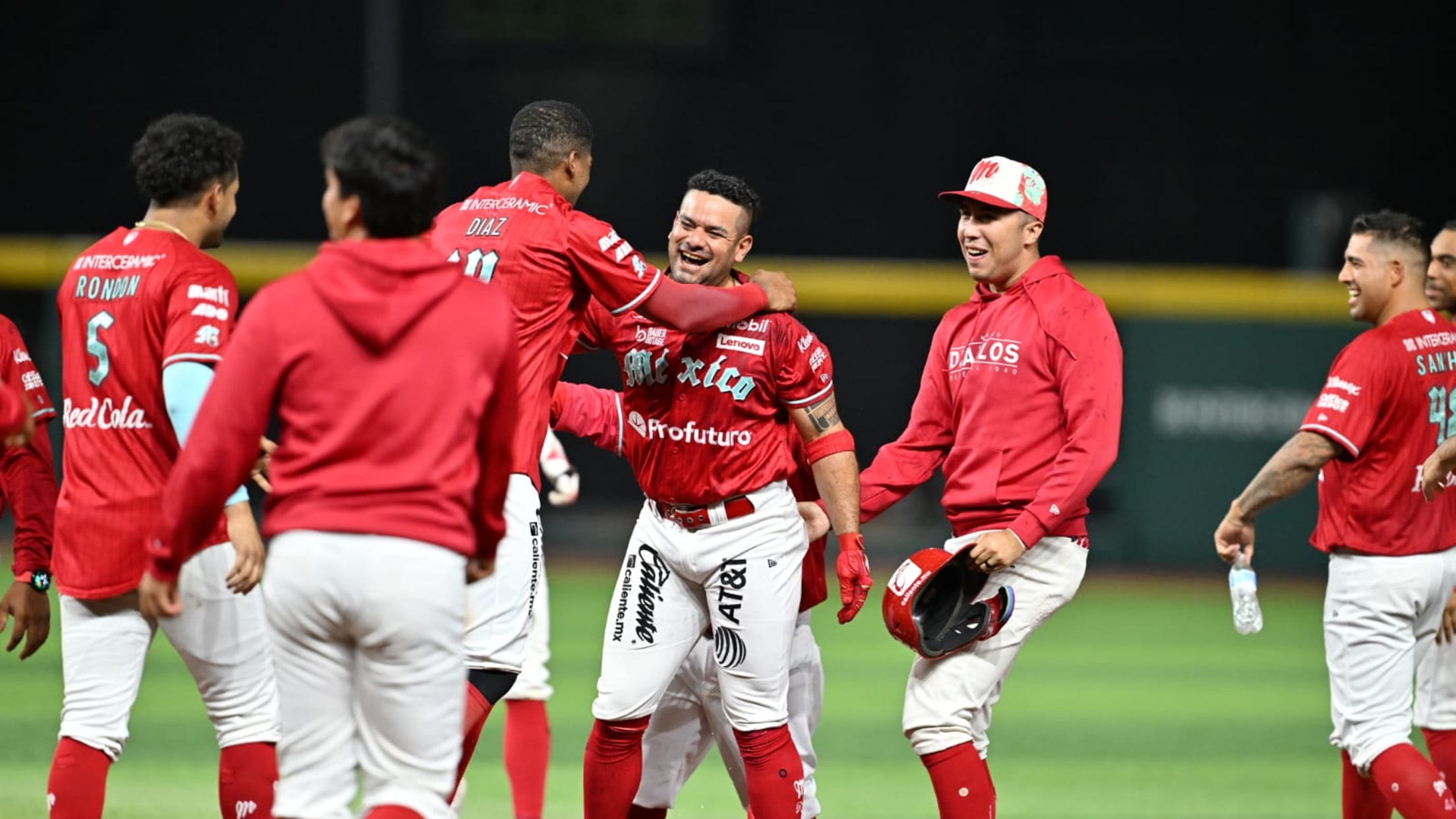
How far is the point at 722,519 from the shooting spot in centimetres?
563

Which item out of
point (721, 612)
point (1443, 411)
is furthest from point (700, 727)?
point (1443, 411)

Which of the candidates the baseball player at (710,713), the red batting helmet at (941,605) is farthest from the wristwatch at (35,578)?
the red batting helmet at (941,605)

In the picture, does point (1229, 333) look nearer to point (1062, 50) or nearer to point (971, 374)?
point (1062, 50)

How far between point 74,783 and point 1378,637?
180 inches

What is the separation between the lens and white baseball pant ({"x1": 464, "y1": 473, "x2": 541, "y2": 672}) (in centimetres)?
531

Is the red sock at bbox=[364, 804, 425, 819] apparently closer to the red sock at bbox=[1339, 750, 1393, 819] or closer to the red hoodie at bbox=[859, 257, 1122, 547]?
the red hoodie at bbox=[859, 257, 1122, 547]

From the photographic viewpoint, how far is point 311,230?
19156mm

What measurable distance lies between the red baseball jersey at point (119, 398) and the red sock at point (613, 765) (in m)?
1.53

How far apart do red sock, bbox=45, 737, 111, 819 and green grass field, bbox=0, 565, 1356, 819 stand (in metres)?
1.88

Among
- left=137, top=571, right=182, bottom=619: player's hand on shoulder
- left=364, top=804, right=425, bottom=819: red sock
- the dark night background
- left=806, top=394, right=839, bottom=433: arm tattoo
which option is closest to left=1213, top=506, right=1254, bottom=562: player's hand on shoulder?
left=806, top=394, right=839, bottom=433: arm tattoo

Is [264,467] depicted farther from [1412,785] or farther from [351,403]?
[1412,785]

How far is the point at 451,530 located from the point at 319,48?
16.2 metres

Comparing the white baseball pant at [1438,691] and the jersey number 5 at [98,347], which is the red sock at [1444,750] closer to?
the white baseball pant at [1438,691]

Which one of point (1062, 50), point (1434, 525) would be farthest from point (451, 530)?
point (1062, 50)
